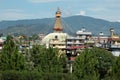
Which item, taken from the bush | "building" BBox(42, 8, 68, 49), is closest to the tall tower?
"building" BBox(42, 8, 68, 49)

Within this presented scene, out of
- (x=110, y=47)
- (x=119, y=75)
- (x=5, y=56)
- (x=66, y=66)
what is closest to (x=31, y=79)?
(x=5, y=56)

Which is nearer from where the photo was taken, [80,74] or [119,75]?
[119,75]

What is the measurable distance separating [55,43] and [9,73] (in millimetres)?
54989

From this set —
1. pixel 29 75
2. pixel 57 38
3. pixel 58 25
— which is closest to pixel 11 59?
pixel 29 75

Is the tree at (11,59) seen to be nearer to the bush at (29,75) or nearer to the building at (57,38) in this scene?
the bush at (29,75)

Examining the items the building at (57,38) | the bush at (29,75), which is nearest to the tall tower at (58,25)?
the building at (57,38)

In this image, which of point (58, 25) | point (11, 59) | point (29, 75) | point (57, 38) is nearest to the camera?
point (29, 75)

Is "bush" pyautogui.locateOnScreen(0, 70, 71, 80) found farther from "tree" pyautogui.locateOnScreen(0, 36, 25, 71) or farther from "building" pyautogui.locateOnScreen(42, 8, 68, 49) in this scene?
"building" pyautogui.locateOnScreen(42, 8, 68, 49)

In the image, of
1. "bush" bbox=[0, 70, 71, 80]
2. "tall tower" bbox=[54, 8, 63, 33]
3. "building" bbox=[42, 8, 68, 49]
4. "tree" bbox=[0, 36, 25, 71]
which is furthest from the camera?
"tall tower" bbox=[54, 8, 63, 33]

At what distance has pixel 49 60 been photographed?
66.1 m

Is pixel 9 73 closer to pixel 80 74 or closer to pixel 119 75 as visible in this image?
pixel 80 74

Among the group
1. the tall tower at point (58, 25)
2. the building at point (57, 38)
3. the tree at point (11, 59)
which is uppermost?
the tall tower at point (58, 25)

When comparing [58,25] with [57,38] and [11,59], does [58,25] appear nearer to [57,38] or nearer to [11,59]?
[57,38]

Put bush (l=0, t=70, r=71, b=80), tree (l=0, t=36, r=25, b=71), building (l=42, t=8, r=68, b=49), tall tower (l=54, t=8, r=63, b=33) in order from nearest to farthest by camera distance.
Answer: bush (l=0, t=70, r=71, b=80) < tree (l=0, t=36, r=25, b=71) < building (l=42, t=8, r=68, b=49) < tall tower (l=54, t=8, r=63, b=33)
